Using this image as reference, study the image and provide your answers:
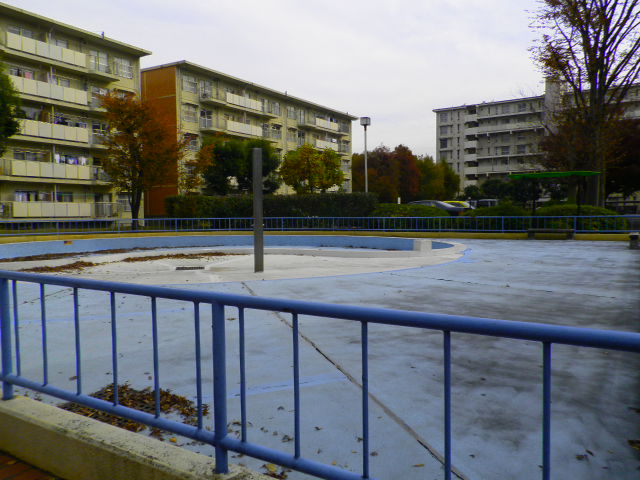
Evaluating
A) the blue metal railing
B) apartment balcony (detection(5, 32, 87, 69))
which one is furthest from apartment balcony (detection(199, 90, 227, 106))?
the blue metal railing

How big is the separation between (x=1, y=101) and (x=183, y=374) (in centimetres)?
2653

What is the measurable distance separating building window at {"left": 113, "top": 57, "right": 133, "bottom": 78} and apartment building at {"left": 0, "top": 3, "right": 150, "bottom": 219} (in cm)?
10

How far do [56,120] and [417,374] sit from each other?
3621cm

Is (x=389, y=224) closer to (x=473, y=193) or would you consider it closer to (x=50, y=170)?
(x=50, y=170)

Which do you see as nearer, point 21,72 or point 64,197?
point 21,72

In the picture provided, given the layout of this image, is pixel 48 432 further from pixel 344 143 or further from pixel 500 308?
pixel 344 143

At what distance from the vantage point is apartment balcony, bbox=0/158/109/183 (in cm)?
2992

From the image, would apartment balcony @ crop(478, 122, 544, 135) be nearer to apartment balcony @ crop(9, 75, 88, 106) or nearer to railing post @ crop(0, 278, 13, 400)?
apartment balcony @ crop(9, 75, 88, 106)

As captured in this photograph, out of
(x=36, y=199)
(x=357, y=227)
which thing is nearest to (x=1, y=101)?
(x=36, y=199)

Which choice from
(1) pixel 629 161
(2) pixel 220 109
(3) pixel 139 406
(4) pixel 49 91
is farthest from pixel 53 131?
(1) pixel 629 161

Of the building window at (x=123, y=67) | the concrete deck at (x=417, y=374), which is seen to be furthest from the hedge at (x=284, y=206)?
the concrete deck at (x=417, y=374)

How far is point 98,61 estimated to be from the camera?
36.2 meters

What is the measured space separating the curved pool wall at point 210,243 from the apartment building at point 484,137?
61426 mm

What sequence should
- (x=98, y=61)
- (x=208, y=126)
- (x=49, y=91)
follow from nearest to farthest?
(x=49, y=91), (x=98, y=61), (x=208, y=126)
